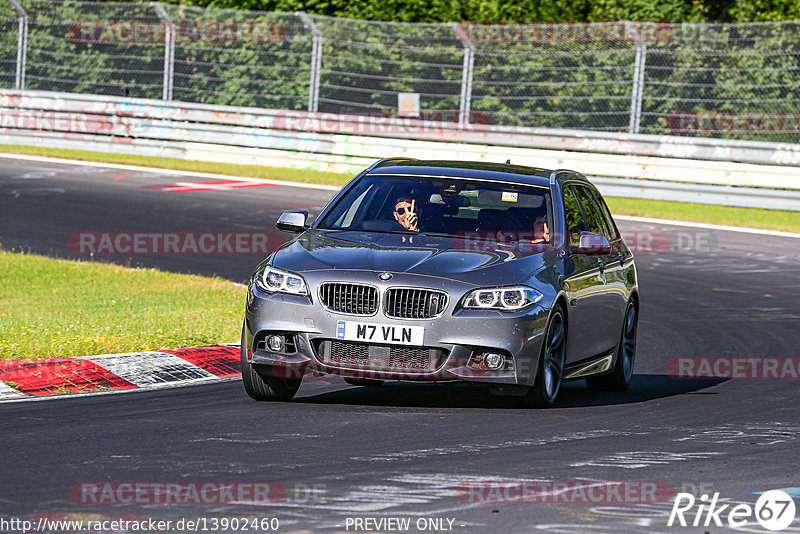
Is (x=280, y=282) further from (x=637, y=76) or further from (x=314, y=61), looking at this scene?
(x=314, y=61)

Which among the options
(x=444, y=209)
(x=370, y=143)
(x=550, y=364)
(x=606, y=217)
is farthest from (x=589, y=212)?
(x=370, y=143)

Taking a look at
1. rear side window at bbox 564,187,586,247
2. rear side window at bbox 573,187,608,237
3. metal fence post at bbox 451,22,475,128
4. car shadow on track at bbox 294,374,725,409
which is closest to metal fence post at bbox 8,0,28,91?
metal fence post at bbox 451,22,475,128

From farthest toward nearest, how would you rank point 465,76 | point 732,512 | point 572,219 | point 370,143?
point 370,143 < point 465,76 < point 572,219 < point 732,512

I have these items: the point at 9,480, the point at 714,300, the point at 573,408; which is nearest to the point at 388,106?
the point at 714,300

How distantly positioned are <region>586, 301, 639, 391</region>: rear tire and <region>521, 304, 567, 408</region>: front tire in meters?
1.28

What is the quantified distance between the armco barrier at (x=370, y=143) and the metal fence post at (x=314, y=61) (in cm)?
57

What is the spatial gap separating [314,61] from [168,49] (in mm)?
2882

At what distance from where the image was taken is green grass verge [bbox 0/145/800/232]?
74.4 feet

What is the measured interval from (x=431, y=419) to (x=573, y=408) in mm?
1263

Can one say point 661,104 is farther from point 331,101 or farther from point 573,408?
point 573,408

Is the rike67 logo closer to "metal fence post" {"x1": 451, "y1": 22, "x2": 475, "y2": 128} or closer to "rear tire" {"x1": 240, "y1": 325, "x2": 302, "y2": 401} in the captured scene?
"rear tire" {"x1": 240, "y1": 325, "x2": 302, "y2": 401}

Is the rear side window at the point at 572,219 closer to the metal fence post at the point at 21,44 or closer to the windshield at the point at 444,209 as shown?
the windshield at the point at 444,209

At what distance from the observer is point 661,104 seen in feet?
80.8

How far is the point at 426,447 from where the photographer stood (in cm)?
778
